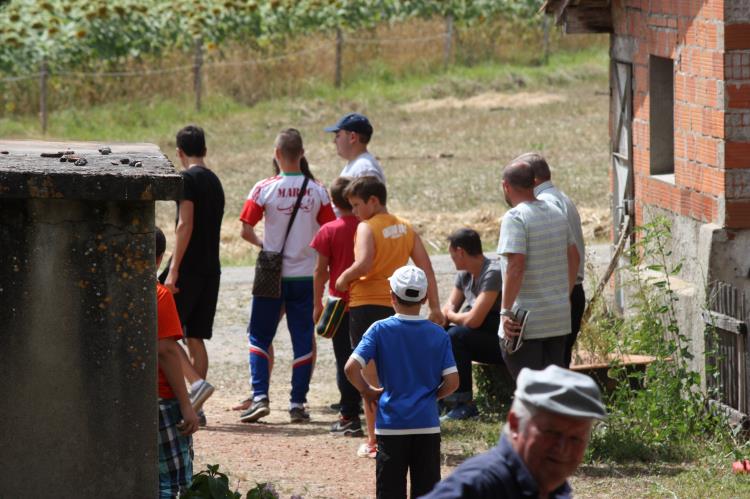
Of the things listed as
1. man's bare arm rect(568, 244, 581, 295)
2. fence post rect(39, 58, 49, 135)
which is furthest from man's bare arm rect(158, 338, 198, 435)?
A: fence post rect(39, 58, 49, 135)

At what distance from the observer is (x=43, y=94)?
24328mm

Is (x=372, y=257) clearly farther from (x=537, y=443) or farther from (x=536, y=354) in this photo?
(x=537, y=443)

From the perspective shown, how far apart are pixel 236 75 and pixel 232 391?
18.3 m

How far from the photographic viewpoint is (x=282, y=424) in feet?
28.7

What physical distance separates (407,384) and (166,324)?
1135 millimetres

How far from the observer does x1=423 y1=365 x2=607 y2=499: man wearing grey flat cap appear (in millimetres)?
3037

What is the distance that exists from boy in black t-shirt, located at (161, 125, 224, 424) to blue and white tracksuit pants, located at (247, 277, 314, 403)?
0.37m

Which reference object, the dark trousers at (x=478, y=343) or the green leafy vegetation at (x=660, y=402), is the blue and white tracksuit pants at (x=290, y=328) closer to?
the dark trousers at (x=478, y=343)

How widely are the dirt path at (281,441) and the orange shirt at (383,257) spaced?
975 mm

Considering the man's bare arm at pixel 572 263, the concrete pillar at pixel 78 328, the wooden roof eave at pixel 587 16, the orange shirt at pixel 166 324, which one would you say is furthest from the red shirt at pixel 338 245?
the wooden roof eave at pixel 587 16

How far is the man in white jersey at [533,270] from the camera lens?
270 inches

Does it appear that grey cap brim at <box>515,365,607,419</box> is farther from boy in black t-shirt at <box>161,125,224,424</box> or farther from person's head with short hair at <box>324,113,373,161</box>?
person's head with short hair at <box>324,113,373,161</box>

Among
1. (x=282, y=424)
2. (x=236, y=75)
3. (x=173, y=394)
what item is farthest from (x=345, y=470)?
(x=236, y=75)

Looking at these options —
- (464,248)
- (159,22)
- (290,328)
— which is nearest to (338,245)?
(464,248)
